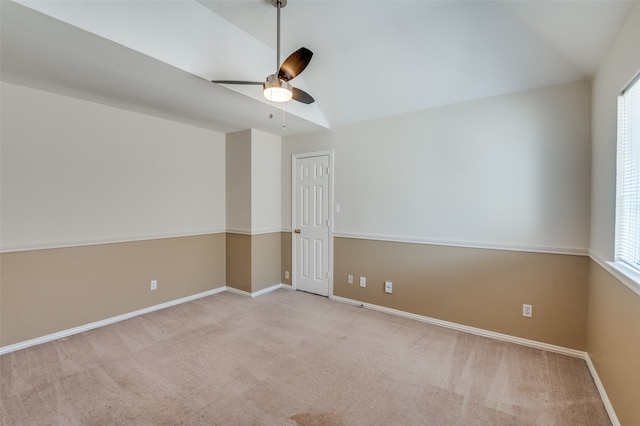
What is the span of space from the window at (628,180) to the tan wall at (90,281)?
4434 mm

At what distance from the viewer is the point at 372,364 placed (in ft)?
7.97

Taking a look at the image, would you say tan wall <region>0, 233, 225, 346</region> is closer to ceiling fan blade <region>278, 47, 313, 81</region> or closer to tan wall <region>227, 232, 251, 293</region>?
tan wall <region>227, 232, 251, 293</region>

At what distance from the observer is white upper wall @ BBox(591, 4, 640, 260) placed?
5.41 feet

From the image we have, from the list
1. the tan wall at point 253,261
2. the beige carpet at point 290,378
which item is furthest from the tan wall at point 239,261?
the beige carpet at point 290,378

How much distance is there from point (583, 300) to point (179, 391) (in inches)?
136

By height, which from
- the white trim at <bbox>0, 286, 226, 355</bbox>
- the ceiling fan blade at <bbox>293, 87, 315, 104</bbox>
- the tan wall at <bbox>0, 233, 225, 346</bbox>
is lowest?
the white trim at <bbox>0, 286, 226, 355</bbox>

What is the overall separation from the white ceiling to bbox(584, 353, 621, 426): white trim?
7.96ft

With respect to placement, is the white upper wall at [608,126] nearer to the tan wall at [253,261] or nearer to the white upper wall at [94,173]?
the tan wall at [253,261]

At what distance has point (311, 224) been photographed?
4.26 meters

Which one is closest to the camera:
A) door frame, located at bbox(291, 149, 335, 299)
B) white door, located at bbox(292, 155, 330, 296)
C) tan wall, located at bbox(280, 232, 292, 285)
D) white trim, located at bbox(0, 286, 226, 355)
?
white trim, located at bbox(0, 286, 226, 355)

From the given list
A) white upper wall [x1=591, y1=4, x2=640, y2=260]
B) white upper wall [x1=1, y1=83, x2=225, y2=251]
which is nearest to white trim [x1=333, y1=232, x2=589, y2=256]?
white upper wall [x1=591, y1=4, x2=640, y2=260]

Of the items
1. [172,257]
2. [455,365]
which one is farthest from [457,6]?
[172,257]

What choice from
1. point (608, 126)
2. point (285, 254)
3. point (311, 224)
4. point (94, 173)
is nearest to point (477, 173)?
point (608, 126)

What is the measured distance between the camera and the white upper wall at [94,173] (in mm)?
2668
